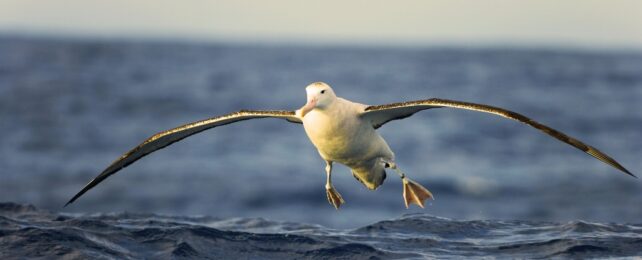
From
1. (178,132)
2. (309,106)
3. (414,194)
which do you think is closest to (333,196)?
(414,194)

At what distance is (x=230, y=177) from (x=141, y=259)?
74.5 ft

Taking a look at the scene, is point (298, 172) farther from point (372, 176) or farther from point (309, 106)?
point (309, 106)

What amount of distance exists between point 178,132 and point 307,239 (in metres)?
1.99

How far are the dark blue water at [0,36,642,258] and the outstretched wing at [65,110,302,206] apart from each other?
81 centimetres

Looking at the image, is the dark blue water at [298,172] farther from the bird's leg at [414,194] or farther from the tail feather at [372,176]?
the tail feather at [372,176]

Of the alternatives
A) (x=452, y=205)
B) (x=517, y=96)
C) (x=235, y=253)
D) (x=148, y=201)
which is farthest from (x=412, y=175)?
(x=517, y=96)

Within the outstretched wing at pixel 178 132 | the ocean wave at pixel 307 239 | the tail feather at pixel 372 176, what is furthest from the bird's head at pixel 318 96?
the ocean wave at pixel 307 239

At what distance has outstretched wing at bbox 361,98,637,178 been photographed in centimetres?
955

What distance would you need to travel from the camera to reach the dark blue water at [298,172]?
1256cm

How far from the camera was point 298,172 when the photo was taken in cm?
3391

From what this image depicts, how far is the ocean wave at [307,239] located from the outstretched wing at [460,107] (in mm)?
1543

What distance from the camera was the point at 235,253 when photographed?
1219 cm

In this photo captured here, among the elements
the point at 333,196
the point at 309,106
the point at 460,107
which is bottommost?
the point at 333,196

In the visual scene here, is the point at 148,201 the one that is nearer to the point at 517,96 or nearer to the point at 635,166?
the point at 635,166
